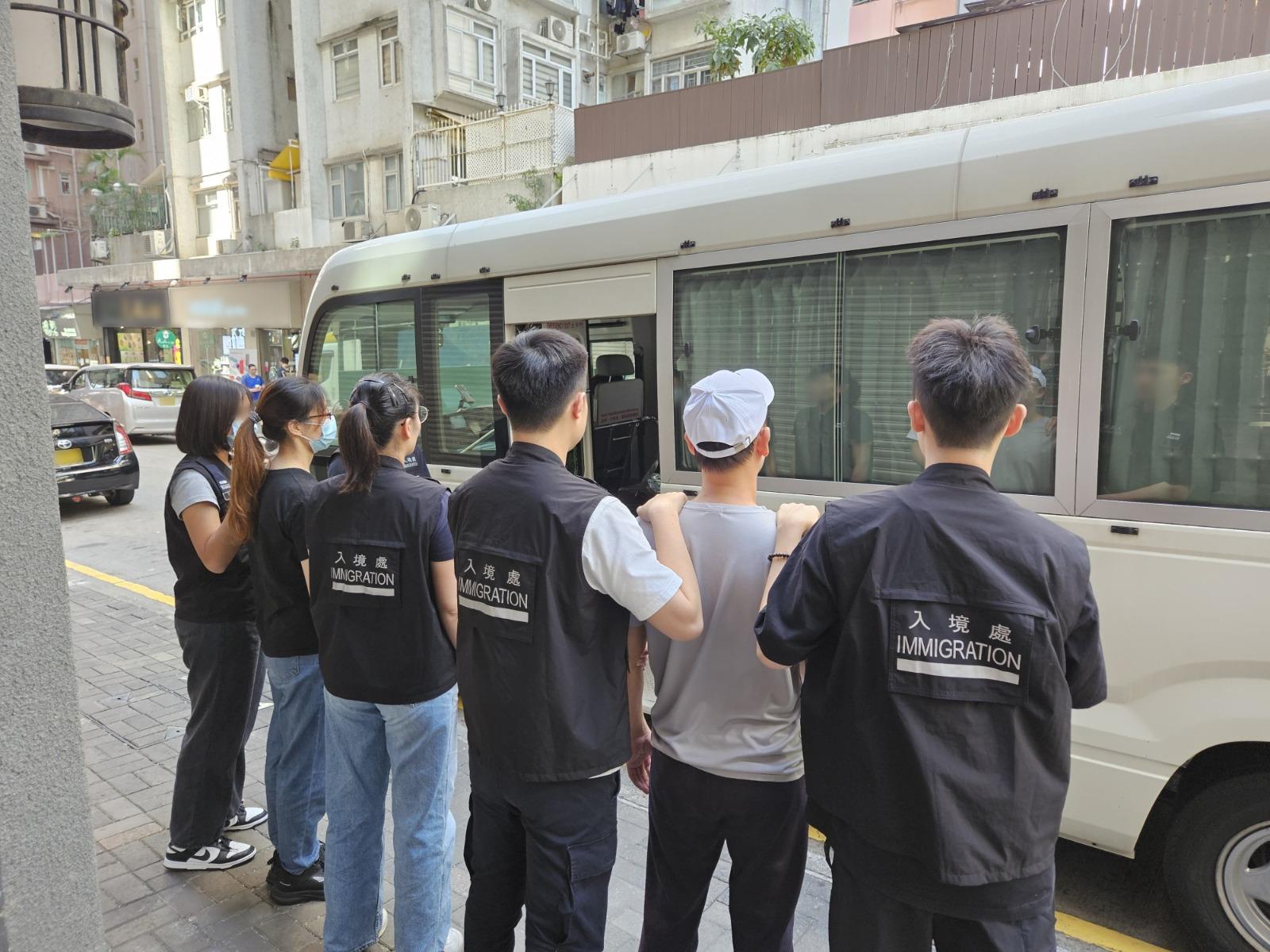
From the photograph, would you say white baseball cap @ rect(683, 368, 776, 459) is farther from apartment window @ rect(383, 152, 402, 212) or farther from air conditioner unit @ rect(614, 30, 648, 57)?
air conditioner unit @ rect(614, 30, 648, 57)

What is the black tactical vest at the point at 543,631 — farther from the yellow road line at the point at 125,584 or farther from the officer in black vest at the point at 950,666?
the yellow road line at the point at 125,584

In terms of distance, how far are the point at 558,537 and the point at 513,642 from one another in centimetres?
29

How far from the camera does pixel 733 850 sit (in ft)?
6.71

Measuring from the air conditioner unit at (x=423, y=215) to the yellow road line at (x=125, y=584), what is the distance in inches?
502

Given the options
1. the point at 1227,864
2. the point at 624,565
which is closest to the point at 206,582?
the point at 624,565

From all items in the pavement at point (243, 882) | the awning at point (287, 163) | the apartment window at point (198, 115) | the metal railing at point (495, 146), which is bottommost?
the pavement at point (243, 882)

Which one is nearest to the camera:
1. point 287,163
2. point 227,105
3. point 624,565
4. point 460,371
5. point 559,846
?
point 624,565

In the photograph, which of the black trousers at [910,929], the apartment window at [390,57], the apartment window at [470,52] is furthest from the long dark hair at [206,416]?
the apartment window at [390,57]

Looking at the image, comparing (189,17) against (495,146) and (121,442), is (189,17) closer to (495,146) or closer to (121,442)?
(495,146)

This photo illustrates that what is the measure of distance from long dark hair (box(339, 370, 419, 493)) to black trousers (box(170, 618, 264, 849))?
114 centimetres

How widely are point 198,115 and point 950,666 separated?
107ft

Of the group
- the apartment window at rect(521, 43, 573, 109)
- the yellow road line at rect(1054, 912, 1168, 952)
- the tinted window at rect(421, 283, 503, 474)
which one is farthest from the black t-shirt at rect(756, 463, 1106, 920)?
the apartment window at rect(521, 43, 573, 109)

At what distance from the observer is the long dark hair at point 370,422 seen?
7.89 ft

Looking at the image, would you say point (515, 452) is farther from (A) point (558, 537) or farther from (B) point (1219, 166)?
(B) point (1219, 166)
